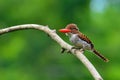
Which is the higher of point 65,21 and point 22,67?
point 65,21

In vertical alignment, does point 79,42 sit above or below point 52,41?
below

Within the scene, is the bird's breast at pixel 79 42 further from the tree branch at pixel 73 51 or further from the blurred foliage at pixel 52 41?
the blurred foliage at pixel 52 41

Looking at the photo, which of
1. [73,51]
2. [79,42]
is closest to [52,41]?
[79,42]

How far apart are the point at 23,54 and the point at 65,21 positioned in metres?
2.48

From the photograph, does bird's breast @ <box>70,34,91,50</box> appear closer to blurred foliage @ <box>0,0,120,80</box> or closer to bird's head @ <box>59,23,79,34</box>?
bird's head @ <box>59,23,79,34</box>

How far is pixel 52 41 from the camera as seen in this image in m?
15.6

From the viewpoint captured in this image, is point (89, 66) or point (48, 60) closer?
point (89, 66)

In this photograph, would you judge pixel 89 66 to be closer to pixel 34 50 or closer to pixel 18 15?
pixel 34 50

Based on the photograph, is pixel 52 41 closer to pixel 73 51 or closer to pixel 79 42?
pixel 79 42

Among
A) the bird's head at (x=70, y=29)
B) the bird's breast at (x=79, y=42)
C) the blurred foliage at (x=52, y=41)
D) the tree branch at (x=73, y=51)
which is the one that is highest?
the blurred foliage at (x=52, y=41)

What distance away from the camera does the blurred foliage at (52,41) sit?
14742 mm

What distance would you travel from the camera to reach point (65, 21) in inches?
709

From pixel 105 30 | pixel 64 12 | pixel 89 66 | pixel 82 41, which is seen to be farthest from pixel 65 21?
pixel 89 66

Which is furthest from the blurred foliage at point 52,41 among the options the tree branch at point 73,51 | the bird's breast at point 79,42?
the tree branch at point 73,51
